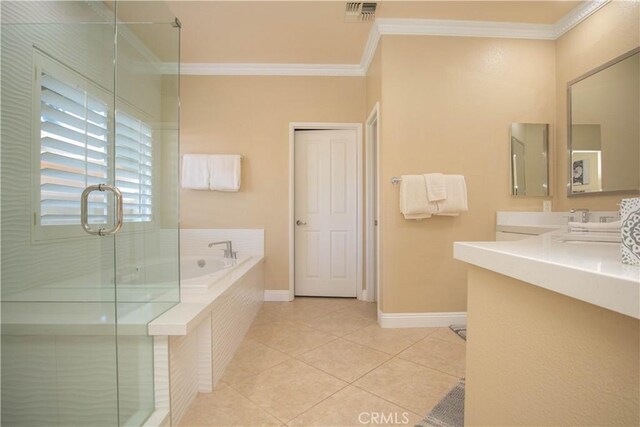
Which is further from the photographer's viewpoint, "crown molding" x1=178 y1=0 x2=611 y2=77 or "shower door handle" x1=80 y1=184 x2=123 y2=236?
"crown molding" x1=178 y1=0 x2=611 y2=77

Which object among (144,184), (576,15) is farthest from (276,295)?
(576,15)

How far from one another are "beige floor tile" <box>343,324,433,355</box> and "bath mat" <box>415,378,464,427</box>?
0.48m

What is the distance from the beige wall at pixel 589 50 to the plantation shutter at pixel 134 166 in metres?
2.94

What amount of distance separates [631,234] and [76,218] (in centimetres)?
179

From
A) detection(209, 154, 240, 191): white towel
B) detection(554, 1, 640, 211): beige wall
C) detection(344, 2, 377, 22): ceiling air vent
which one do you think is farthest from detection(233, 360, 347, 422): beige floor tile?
detection(344, 2, 377, 22): ceiling air vent

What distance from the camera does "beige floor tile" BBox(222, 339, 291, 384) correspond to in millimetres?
1577

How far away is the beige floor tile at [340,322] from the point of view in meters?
2.18

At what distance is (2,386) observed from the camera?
934 millimetres

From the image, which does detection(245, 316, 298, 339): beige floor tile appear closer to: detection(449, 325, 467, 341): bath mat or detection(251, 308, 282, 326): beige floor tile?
detection(251, 308, 282, 326): beige floor tile

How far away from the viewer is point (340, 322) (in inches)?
92.5

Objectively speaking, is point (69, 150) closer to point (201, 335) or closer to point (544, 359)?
point (201, 335)

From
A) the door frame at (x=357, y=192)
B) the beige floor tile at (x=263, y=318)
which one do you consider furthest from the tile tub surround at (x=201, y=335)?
the door frame at (x=357, y=192)

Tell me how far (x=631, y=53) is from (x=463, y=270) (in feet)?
5.94

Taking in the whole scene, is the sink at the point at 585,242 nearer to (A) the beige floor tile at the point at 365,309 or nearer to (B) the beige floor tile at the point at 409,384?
(B) the beige floor tile at the point at 409,384
